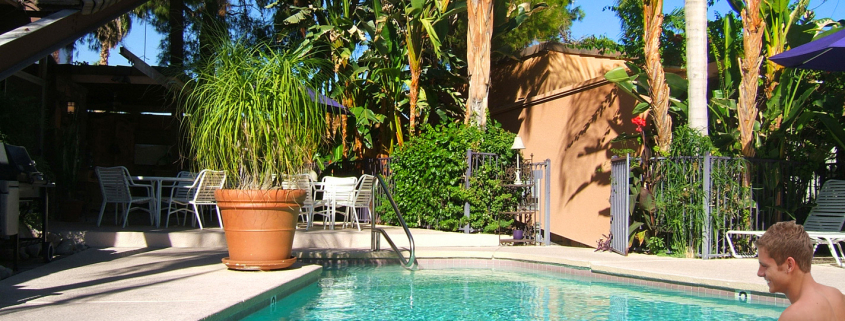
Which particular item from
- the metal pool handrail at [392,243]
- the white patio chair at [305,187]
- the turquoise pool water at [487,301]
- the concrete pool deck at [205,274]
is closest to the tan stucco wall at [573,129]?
the concrete pool deck at [205,274]

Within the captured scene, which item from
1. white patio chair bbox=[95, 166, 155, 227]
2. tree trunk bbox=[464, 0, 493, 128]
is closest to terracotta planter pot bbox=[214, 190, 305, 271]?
white patio chair bbox=[95, 166, 155, 227]

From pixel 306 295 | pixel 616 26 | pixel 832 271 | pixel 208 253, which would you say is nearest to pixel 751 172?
pixel 832 271

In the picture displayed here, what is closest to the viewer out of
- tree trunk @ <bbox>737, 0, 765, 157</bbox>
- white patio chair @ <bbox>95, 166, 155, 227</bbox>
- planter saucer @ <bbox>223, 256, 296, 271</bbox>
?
planter saucer @ <bbox>223, 256, 296, 271</bbox>

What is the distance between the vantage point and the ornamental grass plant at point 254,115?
550cm

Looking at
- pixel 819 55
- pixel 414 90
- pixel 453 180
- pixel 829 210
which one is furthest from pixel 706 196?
pixel 414 90

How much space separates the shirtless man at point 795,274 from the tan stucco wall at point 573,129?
8703 mm

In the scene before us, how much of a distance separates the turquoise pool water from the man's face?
3263 millimetres

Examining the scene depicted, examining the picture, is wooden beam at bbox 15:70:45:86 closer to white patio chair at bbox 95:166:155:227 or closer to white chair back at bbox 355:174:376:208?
white patio chair at bbox 95:166:155:227

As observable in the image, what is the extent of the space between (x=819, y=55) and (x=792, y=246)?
5.98 m

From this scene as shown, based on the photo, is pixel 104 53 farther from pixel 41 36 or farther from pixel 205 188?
pixel 41 36

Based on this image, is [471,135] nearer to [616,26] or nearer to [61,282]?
[61,282]

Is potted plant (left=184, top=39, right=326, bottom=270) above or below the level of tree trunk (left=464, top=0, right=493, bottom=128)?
below

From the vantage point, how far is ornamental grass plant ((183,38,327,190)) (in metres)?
5.50

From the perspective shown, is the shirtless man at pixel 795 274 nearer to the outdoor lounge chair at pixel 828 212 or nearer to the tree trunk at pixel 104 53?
the outdoor lounge chair at pixel 828 212
